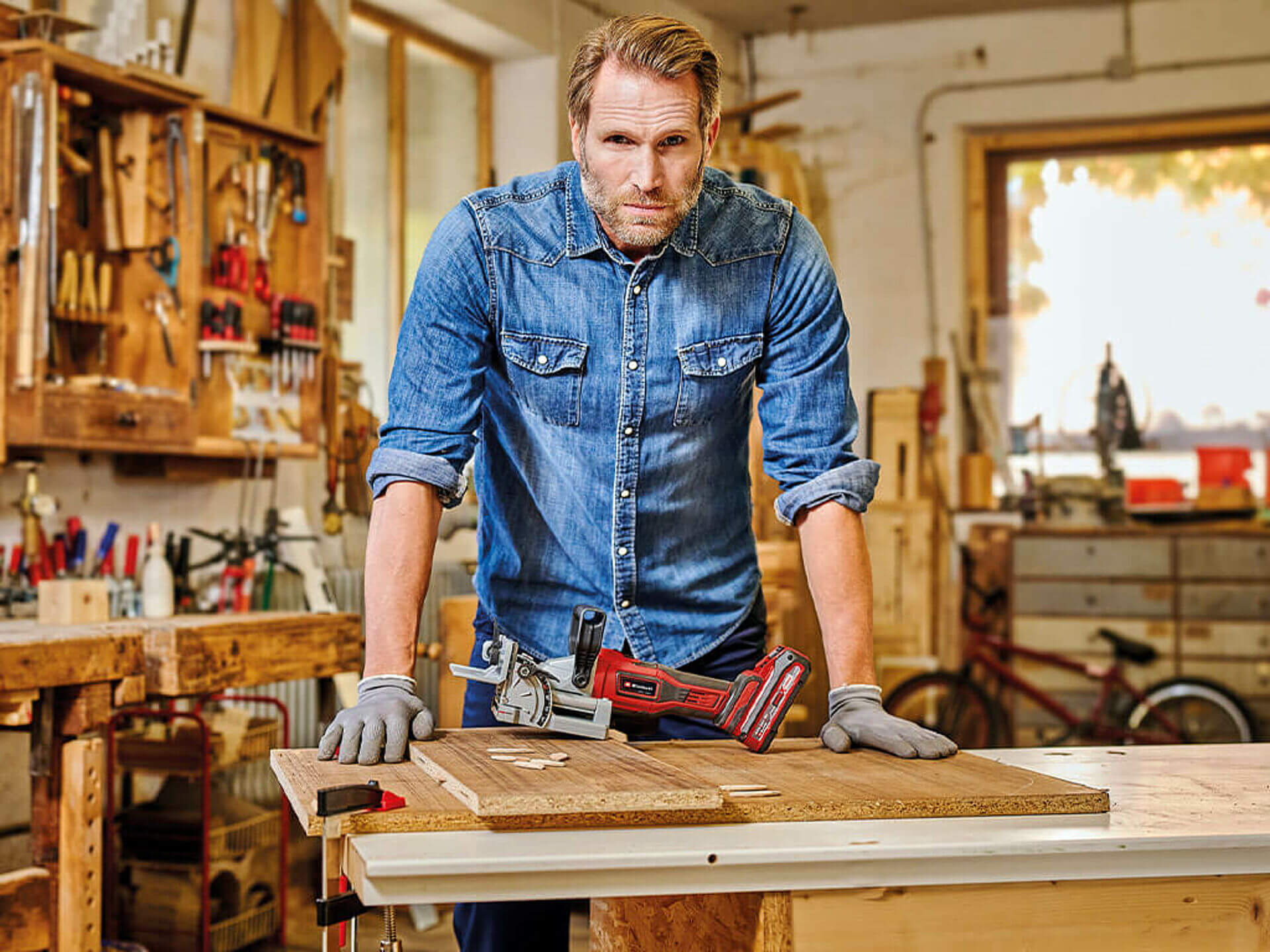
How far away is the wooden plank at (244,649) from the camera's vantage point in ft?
8.47

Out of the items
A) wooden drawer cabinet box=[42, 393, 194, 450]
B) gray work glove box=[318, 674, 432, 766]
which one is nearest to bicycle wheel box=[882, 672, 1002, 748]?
wooden drawer cabinet box=[42, 393, 194, 450]

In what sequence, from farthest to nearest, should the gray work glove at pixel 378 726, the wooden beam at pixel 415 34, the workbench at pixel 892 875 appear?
the wooden beam at pixel 415 34, the gray work glove at pixel 378 726, the workbench at pixel 892 875

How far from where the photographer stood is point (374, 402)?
187 inches

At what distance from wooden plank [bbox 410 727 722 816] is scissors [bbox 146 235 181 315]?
2377mm

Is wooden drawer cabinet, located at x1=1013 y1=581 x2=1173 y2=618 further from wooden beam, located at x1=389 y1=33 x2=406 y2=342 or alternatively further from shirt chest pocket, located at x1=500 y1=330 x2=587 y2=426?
shirt chest pocket, located at x1=500 y1=330 x2=587 y2=426

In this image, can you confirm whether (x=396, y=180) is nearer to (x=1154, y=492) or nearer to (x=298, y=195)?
(x=298, y=195)

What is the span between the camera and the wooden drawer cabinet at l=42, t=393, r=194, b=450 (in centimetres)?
303

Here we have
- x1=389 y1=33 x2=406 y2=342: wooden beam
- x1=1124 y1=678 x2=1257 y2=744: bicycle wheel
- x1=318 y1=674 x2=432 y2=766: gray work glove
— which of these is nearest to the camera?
x1=318 y1=674 x2=432 y2=766: gray work glove

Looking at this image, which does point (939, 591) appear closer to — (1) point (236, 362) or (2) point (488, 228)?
(1) point (236, 362)

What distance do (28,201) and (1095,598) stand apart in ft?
13.8

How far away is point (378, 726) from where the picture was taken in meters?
1.35

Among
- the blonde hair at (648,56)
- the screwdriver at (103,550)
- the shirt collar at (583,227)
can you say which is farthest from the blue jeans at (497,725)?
the screwdriver at (103,550)

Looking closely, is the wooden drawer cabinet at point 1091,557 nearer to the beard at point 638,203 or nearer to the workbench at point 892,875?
the beard at point 638,203

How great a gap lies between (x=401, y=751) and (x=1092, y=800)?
65 centimetres
